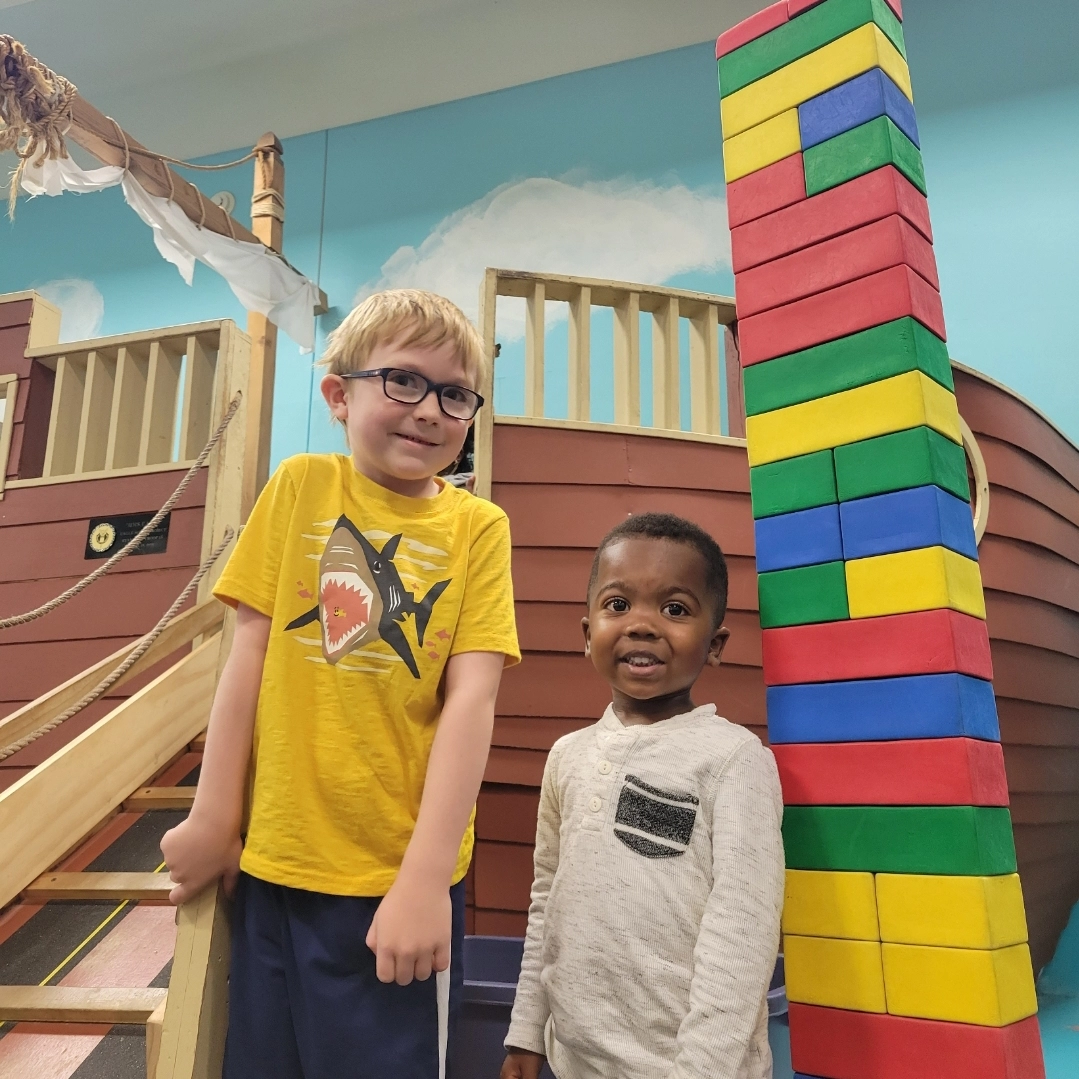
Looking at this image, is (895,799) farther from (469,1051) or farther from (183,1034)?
(469,1051)

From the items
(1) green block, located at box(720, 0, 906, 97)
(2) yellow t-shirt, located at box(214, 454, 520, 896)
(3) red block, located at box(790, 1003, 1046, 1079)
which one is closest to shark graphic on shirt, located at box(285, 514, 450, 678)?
(2) yellow t-shirt, located at box(214, 454, 520, 896)

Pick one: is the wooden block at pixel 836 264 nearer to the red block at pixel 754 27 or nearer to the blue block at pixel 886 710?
the red block at pixel 754 27

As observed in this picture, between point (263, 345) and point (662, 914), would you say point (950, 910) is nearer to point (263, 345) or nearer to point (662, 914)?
point (662, 914)

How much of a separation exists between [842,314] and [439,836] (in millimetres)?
776

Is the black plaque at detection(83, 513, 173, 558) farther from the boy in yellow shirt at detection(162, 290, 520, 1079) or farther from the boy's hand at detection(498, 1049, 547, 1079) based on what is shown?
the boy's hand at detection(498, 1049, 547, 1079)

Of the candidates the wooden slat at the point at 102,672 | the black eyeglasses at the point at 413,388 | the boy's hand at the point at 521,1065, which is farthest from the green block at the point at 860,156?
the wooden slat at the point at 102,672

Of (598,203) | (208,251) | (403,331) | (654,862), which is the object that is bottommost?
(654,862)

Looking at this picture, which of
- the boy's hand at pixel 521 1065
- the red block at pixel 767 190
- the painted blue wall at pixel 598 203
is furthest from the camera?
the painted blue wall at pixel 598 203

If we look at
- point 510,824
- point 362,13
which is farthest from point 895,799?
point 362,13

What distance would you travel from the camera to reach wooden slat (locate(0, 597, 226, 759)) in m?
2.40

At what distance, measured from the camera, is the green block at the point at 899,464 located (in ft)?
3.34

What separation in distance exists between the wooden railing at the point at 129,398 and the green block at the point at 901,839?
2.47 metres

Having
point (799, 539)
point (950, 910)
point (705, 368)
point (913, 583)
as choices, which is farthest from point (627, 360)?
point (950, 910)

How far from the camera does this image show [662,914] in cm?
101
